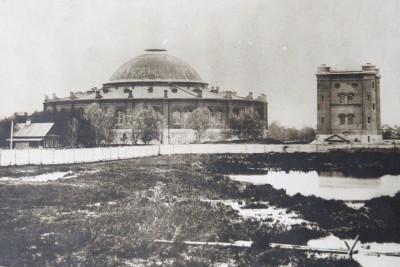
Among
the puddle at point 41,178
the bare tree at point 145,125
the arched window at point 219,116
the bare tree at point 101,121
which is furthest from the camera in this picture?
the arched window at point 219,116

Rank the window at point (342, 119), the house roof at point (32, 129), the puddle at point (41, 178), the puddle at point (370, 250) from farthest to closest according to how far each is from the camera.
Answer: the house roof at point (32, 129) → the puddle at point (41, 178) → the window at point (342, 119) → the puddle at point (370, 250)

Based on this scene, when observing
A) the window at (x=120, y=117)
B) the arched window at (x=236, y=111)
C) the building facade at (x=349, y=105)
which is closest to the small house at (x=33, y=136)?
the window at (x=120, y=117)

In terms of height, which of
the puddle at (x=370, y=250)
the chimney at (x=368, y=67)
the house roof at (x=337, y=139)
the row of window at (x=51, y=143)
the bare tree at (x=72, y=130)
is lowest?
the puddle at (x=370, y=250)

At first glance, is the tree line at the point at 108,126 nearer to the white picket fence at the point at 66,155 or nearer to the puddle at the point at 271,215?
the white picket fence at the point at 66,155

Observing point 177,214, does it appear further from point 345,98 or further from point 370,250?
point 345,98

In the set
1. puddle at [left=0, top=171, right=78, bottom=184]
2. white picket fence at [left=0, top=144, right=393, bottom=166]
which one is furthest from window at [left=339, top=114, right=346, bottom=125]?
puddle at [left=0, top=171, right=78, bottom=184]

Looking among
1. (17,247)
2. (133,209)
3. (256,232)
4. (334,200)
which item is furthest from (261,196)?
(17,247)

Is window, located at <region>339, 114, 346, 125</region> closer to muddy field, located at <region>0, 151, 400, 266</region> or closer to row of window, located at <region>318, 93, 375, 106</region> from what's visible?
row of window, located at <region>318, 93, 375, 106</region>

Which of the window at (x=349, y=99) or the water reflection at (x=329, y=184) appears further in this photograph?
the window at (x=349, y=99)
